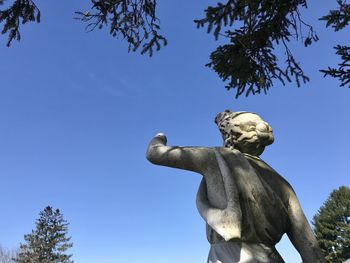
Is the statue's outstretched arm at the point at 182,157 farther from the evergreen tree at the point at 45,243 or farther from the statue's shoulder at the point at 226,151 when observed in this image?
the evergreen tree at the point at 45,243

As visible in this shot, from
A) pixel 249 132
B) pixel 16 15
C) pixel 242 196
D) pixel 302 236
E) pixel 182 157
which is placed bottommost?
pixel 302 236

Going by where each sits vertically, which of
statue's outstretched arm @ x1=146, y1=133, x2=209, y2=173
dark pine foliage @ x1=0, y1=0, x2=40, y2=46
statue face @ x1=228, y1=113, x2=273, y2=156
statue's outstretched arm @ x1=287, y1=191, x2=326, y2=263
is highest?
dark pine foliage @ x1=0, y1=0, x2=40, y2=46

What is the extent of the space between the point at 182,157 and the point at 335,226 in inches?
1705

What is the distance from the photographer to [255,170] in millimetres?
3203

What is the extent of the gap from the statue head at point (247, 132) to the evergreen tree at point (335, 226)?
39560mm

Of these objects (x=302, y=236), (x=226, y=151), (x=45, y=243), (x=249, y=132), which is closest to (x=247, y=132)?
(x=249, y=132)

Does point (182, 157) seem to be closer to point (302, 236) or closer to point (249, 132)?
point (249, 132)

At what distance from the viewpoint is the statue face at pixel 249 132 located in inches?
129

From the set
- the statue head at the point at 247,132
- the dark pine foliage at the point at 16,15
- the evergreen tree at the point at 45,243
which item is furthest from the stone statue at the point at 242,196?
the evergreen tree at the point at 45,243

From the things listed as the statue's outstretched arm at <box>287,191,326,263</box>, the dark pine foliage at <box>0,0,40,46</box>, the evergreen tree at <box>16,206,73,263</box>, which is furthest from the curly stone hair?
the evergreen tree at <box>16,206,73,263</box>

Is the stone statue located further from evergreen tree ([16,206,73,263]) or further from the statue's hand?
evergreen tree ([16,206,73,263])

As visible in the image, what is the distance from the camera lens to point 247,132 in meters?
3.28

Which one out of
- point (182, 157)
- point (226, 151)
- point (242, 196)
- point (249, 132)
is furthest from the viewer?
point (249, 132)

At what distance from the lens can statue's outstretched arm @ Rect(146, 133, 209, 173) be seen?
3.07 meters
